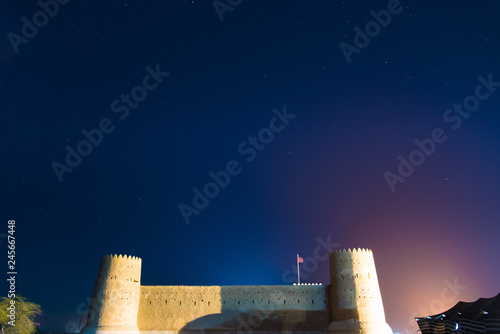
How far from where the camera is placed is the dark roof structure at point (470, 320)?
26.6 m

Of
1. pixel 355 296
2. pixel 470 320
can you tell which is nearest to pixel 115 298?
pixel 355 296

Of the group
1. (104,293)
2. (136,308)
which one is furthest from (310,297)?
(104,293)

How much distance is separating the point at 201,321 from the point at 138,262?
9316 millimetres

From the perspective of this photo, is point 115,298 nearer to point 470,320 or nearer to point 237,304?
point 237,304

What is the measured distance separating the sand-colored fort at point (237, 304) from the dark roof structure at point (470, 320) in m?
4.79

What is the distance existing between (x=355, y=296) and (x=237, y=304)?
11842 mm

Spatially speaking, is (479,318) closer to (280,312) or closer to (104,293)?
(280,312)

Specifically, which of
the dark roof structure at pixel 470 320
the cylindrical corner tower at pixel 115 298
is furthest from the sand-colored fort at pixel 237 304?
the dark roof structure at pixel 470 320

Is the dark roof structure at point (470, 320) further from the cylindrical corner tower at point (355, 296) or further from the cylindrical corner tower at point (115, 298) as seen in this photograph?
the cylindrical corner tower at point (115, 298)

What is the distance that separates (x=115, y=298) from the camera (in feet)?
132

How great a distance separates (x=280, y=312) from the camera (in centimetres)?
4078

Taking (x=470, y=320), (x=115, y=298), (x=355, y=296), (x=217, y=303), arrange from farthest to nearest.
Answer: (x=217, y=303) < (x=115, y=298) < (x=355, y=296) < (x=470, y=320)

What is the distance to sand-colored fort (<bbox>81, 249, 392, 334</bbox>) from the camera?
129ft

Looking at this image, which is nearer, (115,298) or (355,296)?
(355,296)
